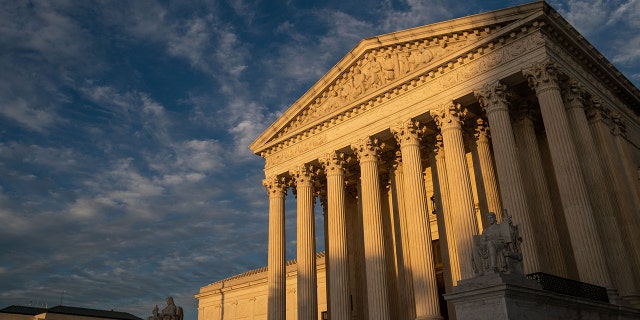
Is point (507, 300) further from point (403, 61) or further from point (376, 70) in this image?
point (376, 70)

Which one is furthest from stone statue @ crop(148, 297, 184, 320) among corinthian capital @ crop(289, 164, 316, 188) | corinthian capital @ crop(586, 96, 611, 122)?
corinthian capital @ crop(586, 96, 611, 122)

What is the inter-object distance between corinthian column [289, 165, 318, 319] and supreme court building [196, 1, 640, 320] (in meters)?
0.08

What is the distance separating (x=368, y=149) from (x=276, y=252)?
27.2 ft

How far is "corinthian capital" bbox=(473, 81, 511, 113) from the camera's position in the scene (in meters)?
23.3

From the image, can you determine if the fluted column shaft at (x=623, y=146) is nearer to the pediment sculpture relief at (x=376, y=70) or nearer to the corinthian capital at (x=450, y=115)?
the corinthian capital at (x=450, y=115)

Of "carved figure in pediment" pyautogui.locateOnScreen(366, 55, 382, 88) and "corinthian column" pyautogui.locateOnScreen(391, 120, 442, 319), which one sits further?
"carved figure in pediment" pyautogui.locateOnScreen(366, 55, 382, 88)

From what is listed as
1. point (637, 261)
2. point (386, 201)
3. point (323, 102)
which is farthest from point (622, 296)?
point (323, 102)

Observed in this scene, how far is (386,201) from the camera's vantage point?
1272 inches

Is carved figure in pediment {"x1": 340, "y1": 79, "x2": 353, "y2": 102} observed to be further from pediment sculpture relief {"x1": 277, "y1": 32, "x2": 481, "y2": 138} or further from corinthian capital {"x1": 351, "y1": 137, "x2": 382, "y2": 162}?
corinthian capital {"x1": 351, "y1": 137, "x2": 382, "y2": 162}

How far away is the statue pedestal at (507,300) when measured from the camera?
13953 millimetres

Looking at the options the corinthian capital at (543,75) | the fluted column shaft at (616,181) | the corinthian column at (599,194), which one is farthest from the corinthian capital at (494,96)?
the fluted column shaft at (616,181)

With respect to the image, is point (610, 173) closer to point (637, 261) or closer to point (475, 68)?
point (637, 261)

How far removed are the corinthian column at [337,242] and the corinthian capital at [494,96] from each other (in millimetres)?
9043

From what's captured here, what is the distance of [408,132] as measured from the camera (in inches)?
1046
